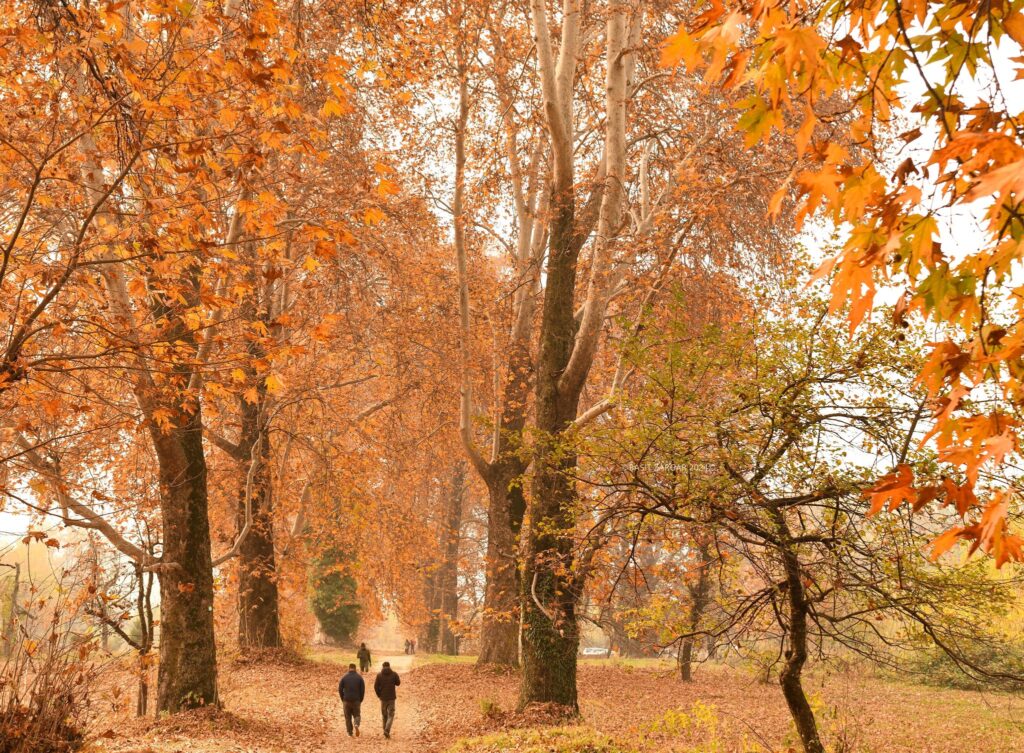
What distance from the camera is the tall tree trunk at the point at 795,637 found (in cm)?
589

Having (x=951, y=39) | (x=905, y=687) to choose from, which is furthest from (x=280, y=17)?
(x=905, y=687)

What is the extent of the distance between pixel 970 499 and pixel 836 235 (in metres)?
4.20

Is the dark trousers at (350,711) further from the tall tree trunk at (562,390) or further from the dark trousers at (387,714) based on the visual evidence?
the tall tree trunk at (562,390)

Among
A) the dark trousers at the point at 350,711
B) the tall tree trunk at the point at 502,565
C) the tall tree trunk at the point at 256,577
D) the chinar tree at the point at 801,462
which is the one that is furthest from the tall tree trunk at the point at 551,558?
the tall tree trunk at the point at 256,577

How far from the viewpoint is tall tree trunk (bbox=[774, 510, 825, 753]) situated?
19.3ft

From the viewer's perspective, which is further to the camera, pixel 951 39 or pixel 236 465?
pixel 236 465

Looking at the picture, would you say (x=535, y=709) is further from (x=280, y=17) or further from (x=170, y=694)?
(x=280, y=17)

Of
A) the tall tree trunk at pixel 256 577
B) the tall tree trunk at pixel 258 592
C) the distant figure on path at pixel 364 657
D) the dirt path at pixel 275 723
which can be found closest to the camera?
the dirt path at pixel 275 723

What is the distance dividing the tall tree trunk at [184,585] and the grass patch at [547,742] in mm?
3356

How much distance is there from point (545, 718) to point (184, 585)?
4.80 m

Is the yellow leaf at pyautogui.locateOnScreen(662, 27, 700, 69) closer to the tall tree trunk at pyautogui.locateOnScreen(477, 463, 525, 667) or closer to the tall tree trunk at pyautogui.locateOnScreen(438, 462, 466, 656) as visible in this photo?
the tall tree trunk at pyautogui.locateOnScreen(477, 463, 525, 667)

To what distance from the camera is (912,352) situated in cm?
555

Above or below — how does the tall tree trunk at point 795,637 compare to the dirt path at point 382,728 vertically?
above

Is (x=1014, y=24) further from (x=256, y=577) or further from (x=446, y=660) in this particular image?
(x=446, y=660)
